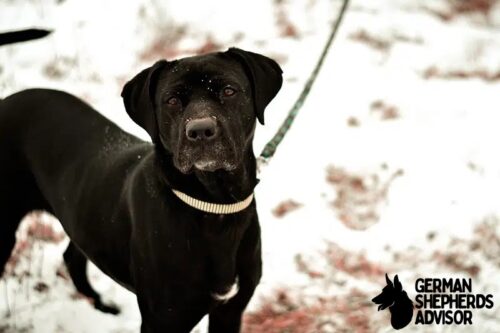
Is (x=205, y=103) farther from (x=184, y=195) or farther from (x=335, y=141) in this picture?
(x=335, y=141)

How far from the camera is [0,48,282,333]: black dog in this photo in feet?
8.40

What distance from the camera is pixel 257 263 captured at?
9.66 ft

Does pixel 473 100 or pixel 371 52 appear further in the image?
pixel 371 52

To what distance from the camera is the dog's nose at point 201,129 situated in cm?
239

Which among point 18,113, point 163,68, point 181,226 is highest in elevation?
point 163,68

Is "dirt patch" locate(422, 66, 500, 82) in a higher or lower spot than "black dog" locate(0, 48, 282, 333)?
lower

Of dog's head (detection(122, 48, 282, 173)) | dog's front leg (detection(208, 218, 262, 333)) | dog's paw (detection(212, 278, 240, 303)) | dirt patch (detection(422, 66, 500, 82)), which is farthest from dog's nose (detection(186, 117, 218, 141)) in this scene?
dirt patch (detection(422, 66, 500, 82))

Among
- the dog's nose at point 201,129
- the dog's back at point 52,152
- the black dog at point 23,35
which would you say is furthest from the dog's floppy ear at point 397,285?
the black dog at point 23,35

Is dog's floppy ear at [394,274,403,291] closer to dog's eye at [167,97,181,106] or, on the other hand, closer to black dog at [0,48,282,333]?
black dog at [0,48,282,333]

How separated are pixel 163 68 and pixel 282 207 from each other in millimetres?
2213

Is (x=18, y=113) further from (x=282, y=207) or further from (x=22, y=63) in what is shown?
(x=22, y=63)

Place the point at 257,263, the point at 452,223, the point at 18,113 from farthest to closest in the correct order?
the point at 452,223 → the point at 18,113 → the point at 257,263

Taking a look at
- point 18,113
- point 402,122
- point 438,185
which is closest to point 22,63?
point 18,113

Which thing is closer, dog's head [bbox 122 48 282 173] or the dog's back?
dog's head [bbox 122 48 282 173]
